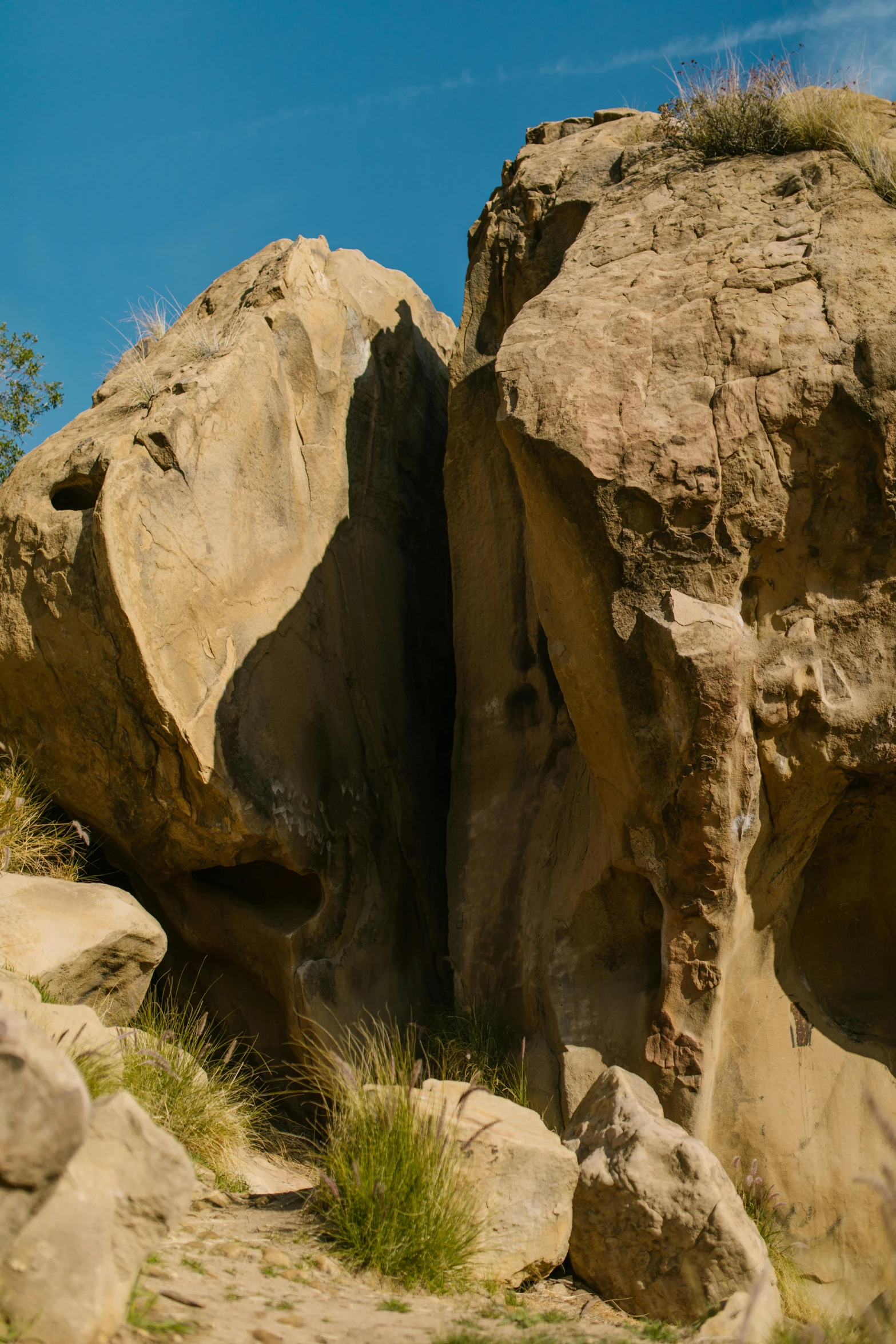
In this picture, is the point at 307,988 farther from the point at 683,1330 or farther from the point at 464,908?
the point at 683,1330

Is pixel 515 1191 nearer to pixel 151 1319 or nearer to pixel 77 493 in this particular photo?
pixel 151 1319

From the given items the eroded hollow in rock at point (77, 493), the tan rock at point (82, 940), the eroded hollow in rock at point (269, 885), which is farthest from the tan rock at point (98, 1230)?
the eroded hollow in rock at point (77, 493)

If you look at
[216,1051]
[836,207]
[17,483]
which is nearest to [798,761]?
[836,207]

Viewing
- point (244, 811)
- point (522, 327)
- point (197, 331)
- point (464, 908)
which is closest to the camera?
point (522, 327)

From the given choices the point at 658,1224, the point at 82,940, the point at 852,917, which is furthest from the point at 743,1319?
the point at 82,940

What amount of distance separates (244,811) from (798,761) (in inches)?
105

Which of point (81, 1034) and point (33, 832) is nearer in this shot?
point (81, 1034)

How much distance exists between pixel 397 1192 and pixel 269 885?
3.01 m

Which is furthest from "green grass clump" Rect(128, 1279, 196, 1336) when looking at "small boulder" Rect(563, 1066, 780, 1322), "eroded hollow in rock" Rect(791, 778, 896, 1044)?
"eroded hollow in rock" Rect(791, 778, 896, 1044)

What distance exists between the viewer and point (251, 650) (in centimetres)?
631

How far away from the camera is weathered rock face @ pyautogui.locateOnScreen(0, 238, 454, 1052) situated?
19.7 feet

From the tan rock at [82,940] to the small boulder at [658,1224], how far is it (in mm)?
2407

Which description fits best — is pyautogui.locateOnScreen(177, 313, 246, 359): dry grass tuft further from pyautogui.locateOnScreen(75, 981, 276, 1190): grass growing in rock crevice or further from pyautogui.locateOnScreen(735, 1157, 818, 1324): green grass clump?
pyautogui.locateOnScreen(735, 1157, 818, 1324): green grass clump

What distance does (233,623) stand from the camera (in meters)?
6.28
